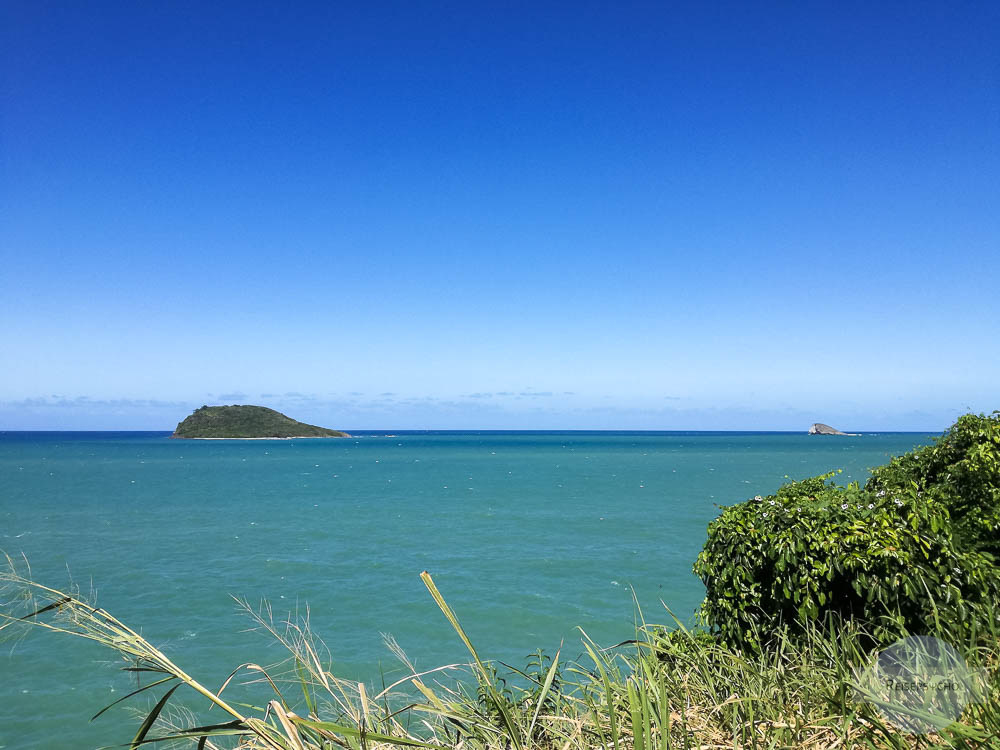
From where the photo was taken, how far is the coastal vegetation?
2938mm

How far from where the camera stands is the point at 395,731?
302 centimetres

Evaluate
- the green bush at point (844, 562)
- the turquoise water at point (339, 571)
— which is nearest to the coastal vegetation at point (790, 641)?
the green bush at point (844, 562)

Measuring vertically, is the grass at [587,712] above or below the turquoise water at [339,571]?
above

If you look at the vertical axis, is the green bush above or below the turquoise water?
above

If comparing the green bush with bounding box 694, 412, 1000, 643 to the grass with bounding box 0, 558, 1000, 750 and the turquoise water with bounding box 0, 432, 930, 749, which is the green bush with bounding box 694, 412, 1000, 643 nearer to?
the grass with bounding box 0, 558, 1000, 750

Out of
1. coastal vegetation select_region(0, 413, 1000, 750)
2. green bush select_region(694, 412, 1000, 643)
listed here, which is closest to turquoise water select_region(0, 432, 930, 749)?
green bush select_region(694, 412, 1000, 643)

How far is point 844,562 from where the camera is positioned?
5055mm

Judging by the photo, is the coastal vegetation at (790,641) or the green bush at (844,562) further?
the green bush at (844,562)

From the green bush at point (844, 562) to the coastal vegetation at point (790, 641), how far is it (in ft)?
0.04

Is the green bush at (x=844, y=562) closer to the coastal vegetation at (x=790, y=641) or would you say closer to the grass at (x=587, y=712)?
the coastal vegetation at (x=790, y=641)

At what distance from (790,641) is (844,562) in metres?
0.83

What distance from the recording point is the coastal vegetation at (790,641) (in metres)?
2.94

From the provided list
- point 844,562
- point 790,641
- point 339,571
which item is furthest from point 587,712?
point 339,571

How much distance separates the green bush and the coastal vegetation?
0.04ft
